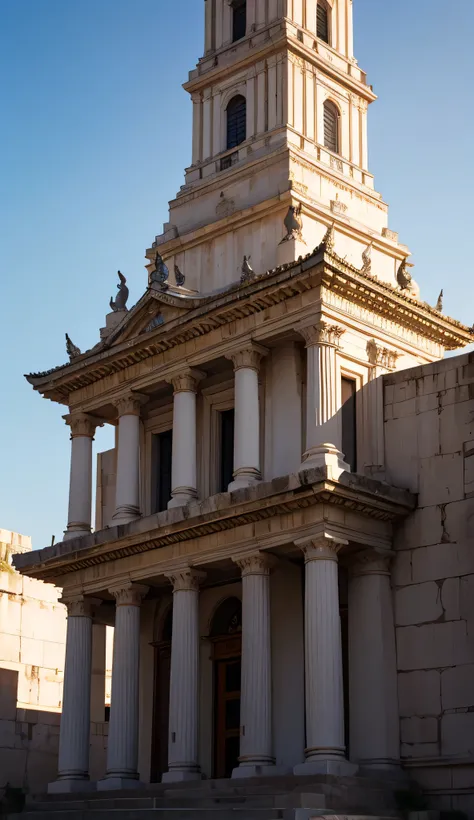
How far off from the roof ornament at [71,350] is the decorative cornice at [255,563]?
30.2 feet

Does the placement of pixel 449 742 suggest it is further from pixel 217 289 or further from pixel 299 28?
pixel 299 28

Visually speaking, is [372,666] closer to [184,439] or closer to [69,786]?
[184,439]

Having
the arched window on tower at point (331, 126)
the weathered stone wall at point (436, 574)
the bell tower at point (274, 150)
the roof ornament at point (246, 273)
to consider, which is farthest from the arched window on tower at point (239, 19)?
the weathered stone wall at point (436, 574)

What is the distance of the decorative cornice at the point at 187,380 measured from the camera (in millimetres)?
33312

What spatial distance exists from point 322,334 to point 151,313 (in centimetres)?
585

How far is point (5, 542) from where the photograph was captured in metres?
40.0

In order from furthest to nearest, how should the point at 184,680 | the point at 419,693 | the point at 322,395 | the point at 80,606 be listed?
the point at 80,606, the point at 184,680, the point at 322,395, the point at 419,693

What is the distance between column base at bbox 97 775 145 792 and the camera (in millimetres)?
31797

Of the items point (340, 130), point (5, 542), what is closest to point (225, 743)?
point (5, 542)

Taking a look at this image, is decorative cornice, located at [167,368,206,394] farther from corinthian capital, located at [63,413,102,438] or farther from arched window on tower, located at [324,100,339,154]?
arched window on tower, located at [324,100,339,154]

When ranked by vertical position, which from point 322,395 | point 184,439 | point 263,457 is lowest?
point 263,457

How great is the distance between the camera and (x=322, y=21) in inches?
1550

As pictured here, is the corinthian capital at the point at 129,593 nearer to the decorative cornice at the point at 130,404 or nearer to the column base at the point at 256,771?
the decorative cornice at the point at 130,404

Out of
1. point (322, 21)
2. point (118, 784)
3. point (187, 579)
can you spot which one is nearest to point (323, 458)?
point (187, 579)
